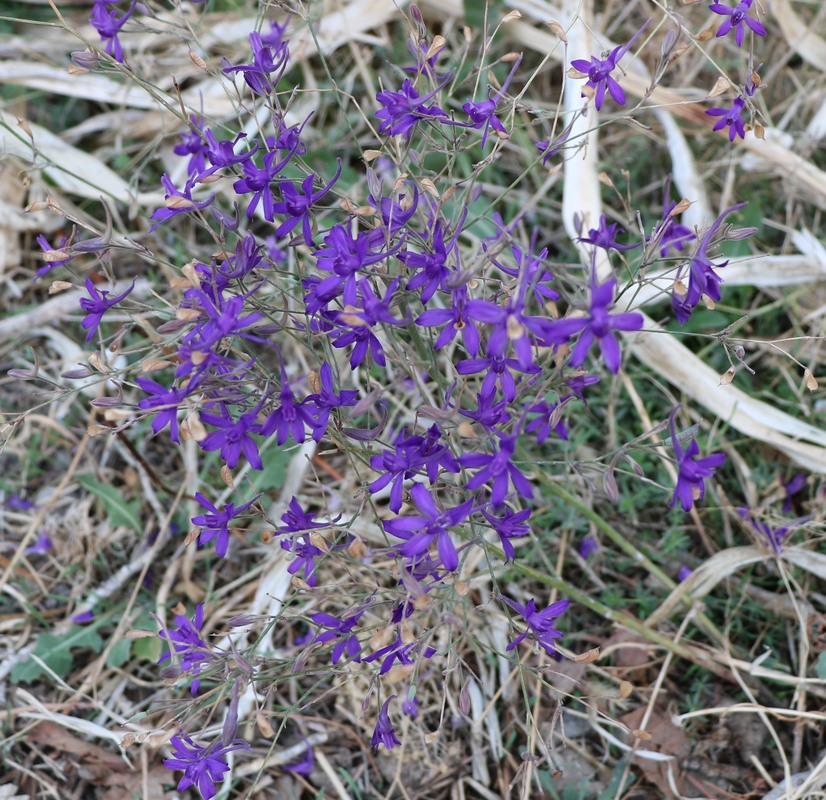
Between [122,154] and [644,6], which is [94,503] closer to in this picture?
[122,154]

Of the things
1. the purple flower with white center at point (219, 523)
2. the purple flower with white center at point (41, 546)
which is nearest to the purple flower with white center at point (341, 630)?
the purple flower with white center at point (219, 523)

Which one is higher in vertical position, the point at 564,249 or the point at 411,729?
the point at 564,249

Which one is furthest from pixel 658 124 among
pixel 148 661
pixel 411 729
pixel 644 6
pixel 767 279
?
pixel 148 661

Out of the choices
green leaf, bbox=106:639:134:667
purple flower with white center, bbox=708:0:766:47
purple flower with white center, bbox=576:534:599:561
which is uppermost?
purple flower with white center, bbox=708:0:766:47

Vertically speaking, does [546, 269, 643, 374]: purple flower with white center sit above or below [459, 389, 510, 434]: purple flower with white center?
above

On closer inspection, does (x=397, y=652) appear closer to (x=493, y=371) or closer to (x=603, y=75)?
(x=493, y=371)

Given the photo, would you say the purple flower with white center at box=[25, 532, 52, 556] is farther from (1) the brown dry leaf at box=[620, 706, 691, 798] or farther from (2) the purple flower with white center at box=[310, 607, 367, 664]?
(1) the brown dry leaf at box=[620, 706, 691, 798]

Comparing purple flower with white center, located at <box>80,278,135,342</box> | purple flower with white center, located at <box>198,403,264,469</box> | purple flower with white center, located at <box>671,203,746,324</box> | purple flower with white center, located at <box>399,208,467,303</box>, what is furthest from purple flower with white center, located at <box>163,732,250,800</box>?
purple flower with white center, located at <box>671,203,746,324</box>
